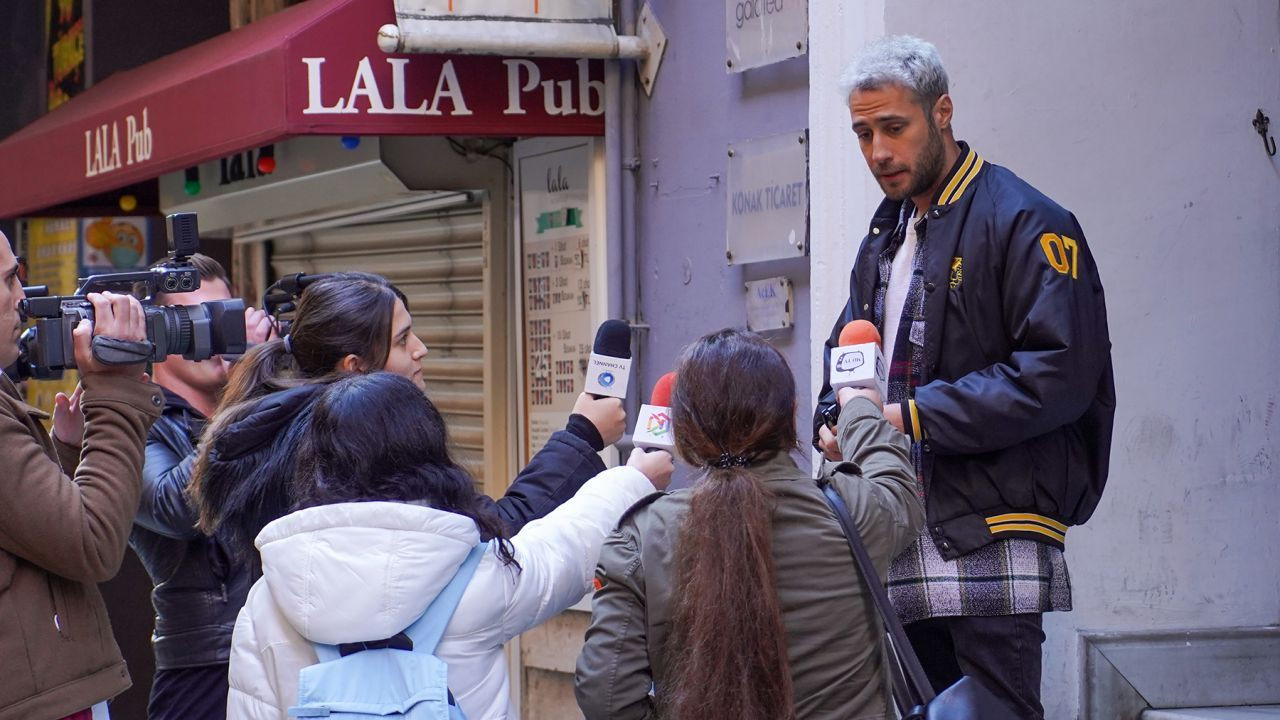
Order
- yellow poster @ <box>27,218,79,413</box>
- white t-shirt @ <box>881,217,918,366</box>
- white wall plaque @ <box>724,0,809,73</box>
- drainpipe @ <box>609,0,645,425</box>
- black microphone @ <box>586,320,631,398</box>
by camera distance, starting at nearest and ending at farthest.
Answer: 1. black microphone @ <box>586,320,631,398</box>
2. white t-shirt @ <box>881,217,918,366</box>
3. white wall plaque @ <box>724,0,809,73</box>
4. drainpipe @ <box>609,0,645,425</box>
5. yellow poster @ <box>27,218,79,413</box>

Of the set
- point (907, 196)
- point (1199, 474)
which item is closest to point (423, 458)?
point (907, 196)

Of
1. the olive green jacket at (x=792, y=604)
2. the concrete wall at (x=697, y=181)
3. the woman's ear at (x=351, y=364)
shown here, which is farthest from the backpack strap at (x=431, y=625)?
the concrete wall at (x=697, y=181)

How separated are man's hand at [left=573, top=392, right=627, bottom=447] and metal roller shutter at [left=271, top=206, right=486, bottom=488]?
3692 mm

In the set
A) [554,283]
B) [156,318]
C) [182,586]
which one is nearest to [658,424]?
[156,318]

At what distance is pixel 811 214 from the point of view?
16.8ft

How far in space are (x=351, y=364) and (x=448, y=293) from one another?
397cm

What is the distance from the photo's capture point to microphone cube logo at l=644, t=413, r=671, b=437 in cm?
325

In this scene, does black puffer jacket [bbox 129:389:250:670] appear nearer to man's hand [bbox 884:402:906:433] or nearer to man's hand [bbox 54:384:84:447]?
man's hand [bbox 54:384:84:447]

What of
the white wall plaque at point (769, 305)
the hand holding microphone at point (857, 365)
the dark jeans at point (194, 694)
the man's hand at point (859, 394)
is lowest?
the dark jeans at point (194, 694)

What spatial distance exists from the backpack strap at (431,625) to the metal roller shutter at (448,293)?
4.39 meters

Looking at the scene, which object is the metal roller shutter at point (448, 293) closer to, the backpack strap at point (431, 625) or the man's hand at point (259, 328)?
→ the man's hand at point (259, 328)

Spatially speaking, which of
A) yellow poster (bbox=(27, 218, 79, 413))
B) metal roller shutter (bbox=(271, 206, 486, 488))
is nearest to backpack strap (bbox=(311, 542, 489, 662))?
metal roller shutter (bbox=(271, 206, 486, 488))

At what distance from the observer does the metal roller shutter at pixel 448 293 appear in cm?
746

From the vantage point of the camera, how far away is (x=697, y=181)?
5.94m
